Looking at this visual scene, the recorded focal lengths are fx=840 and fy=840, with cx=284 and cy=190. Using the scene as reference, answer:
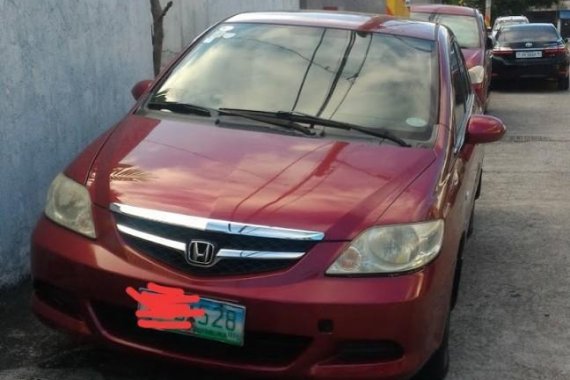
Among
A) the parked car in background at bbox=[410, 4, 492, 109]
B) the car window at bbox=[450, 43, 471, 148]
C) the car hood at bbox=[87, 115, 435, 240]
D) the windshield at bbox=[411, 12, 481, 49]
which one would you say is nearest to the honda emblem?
the car hood at bbox=[87, 115, 435, 240]

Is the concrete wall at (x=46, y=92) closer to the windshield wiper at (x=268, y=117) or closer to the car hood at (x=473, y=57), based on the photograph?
the windshield wiper at (x=268, y=117)

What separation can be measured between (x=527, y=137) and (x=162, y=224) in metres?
8.50

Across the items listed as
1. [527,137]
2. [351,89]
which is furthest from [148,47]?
[527,137]

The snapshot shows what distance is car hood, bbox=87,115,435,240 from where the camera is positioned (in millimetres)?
3299

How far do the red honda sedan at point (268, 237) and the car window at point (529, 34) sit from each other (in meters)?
13.6

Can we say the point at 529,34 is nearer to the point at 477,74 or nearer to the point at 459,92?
the point at 477,74

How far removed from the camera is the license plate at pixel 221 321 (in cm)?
313

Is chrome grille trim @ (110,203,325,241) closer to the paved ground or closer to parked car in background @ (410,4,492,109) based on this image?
the paved ground

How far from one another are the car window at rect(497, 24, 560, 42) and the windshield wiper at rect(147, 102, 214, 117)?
13808mm

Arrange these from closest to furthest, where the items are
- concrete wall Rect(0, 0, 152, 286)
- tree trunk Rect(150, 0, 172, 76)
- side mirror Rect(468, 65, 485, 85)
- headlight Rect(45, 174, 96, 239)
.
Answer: headlight Rect(45, 174, 96, 239), concrete wall Rect(0, 0, 152, 286), tree trunk Rect(150, 0, 172, 76), side mirror Rect(468, 65, 485, 85)

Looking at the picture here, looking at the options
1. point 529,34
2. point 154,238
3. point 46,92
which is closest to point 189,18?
point 46,92

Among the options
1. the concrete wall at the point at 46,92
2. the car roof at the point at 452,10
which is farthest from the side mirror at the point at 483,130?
the car roof at the point at 452,10

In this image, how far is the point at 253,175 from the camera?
3.57m

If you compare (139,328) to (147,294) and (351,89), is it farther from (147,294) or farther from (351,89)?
(351,89)
